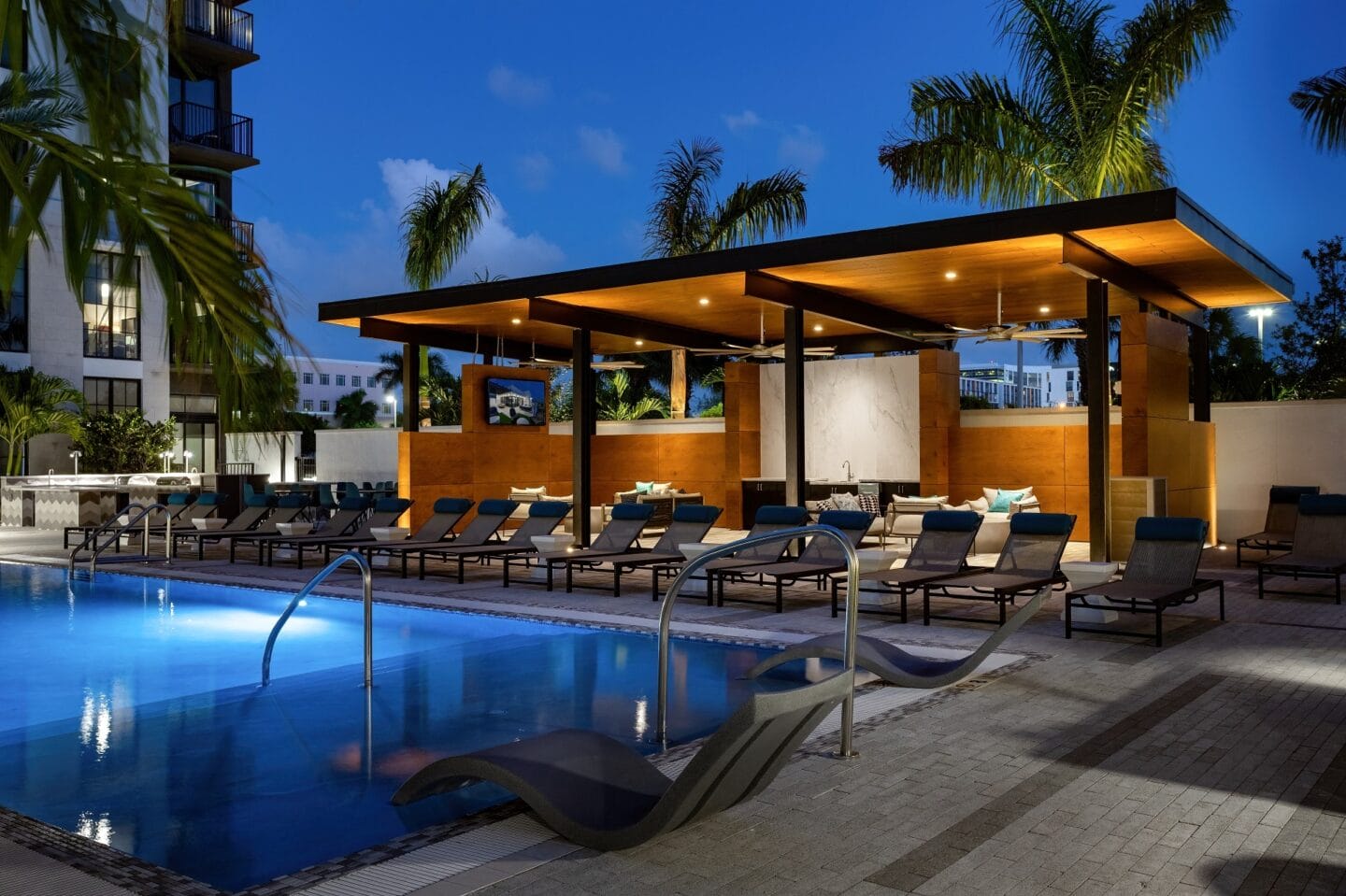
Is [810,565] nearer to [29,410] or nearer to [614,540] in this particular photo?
[614,540]

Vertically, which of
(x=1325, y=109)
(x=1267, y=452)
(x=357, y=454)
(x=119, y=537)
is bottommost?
(x=119, y=537)

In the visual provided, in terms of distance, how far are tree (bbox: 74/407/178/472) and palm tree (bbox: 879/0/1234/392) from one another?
19.5m

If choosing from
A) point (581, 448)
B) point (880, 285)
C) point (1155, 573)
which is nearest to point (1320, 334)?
point (880, 285)

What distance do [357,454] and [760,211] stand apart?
10.8 m

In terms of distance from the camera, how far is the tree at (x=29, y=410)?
25938mm

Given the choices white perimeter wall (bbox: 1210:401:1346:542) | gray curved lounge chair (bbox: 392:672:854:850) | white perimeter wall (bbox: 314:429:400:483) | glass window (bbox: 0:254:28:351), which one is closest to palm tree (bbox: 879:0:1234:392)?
white perimeter wall (bbox: 1210:401:1346:542)

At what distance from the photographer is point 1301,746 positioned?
5398 millimetres

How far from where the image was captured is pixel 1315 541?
447 inches

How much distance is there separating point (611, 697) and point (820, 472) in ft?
45.8

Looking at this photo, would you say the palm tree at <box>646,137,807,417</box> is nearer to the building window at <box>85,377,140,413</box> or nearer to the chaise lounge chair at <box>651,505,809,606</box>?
the chaise lounge chair at <box>651,505,809,606</box>

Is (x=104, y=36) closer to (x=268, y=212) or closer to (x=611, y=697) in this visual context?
(x=268, y=212)

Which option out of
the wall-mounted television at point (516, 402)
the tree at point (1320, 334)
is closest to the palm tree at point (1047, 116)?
the wall-mounted television at point (516, 402)

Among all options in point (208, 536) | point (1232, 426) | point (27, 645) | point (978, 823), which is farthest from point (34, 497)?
point (978, 823)

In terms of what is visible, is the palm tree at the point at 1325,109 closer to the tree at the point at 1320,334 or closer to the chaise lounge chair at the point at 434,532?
the chaise lounge chair at the point at 434,532
